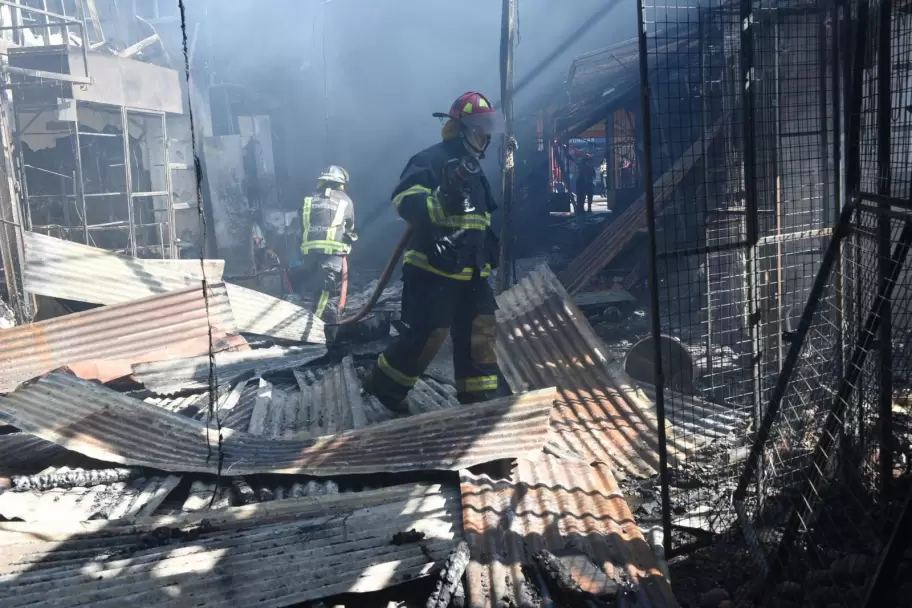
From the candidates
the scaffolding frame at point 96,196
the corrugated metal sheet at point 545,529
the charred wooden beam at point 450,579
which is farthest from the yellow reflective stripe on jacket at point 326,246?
the charred wooden beam at point 450,579

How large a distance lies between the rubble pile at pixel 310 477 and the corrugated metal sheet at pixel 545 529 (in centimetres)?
1

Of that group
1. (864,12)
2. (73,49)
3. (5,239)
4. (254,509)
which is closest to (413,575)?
(254,509)

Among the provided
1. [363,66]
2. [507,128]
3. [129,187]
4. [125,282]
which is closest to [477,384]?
[507,128]

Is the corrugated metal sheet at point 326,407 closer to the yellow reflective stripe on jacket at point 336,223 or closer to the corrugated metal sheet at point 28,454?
the corrugated metal sheet at point 28,454

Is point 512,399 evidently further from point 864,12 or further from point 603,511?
point 864,12

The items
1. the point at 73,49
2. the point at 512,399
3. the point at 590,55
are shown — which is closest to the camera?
the point at 512,399

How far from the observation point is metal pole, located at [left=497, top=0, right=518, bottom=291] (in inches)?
324

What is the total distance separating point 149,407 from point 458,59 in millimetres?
16119

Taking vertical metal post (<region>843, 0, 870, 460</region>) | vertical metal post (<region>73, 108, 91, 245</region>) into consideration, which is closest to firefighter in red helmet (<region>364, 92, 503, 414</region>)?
vertical metal post (<region>843, 0, 870, 460</region>)

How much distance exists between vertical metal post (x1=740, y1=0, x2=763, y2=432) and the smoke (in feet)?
43.4

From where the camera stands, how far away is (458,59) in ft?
61.9

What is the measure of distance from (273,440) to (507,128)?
4971mm

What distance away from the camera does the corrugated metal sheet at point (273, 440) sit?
151 inches

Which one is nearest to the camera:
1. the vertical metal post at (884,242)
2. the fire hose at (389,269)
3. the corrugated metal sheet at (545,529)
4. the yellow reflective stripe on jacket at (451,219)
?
the corrugated metal sheet at (545,529)
